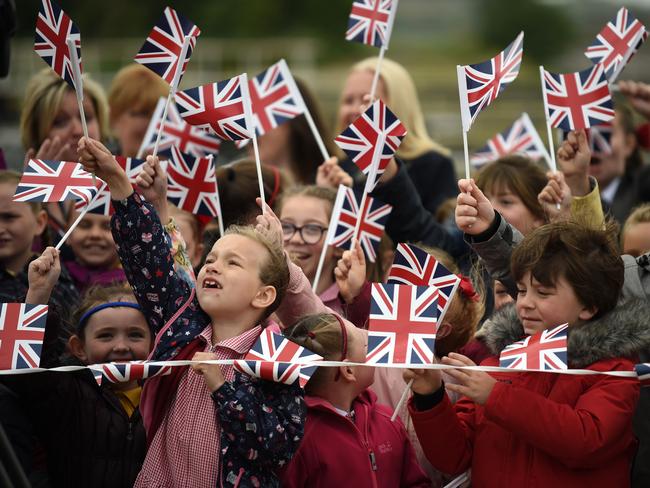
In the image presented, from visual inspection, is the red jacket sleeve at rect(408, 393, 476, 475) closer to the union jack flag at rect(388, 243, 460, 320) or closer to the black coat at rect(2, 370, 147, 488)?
the union jack flag at rect(388, 243, 460, 320)

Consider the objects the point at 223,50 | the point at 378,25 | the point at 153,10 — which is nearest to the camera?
the point at 378,25

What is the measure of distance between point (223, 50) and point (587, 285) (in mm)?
22772

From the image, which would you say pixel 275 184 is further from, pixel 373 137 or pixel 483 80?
pixel 483 80

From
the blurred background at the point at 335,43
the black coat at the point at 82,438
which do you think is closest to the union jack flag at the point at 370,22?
the black coat at the point at 82,438

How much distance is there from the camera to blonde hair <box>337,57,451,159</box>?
7.09 m

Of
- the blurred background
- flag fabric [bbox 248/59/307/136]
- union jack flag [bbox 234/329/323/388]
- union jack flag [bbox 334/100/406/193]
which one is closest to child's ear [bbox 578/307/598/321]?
union jack flag [bbox 234/329/323/388]

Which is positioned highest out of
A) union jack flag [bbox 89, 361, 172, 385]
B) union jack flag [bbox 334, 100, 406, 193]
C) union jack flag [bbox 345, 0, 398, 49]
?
Result: union jack flag [bbox 345, 0, 398, 49]

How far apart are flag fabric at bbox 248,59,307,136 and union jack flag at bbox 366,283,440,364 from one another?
7.86 ft

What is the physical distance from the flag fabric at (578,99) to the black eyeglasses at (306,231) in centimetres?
119

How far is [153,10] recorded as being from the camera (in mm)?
32625

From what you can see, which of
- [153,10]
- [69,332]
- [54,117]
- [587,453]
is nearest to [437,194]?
[54,117]

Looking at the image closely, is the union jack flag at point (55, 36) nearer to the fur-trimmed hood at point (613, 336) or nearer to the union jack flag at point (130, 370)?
the union jack flag at point (130, 370)

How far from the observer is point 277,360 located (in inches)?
A: 165

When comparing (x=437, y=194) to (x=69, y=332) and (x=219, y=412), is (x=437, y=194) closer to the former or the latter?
(x=69, y=332)
